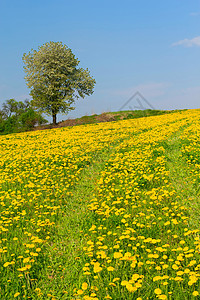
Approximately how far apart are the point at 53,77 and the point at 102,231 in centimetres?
3829

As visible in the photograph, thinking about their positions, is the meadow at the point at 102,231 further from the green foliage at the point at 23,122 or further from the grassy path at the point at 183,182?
the green foliage at the point at 23,122

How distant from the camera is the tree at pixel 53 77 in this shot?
3997 cm

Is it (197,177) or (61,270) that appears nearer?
(61,270)

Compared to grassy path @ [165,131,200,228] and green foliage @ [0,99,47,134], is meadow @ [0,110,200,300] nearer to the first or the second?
grassy path @ [165,131,200,228]

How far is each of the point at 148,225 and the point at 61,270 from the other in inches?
78.8

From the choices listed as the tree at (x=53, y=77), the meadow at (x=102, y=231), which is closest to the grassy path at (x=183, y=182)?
the meadow at (x=102, y=231)

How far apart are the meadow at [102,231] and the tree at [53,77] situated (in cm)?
3150

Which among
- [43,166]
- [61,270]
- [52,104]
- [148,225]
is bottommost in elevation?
[61,270]

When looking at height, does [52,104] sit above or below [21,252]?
above

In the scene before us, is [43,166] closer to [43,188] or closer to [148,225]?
[43,188]

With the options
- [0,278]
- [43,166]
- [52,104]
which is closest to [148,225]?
[0,278]

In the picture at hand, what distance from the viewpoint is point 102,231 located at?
17.5 ft

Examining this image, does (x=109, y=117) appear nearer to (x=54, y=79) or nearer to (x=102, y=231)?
(x=54, y=79)

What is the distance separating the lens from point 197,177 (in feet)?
27.3
